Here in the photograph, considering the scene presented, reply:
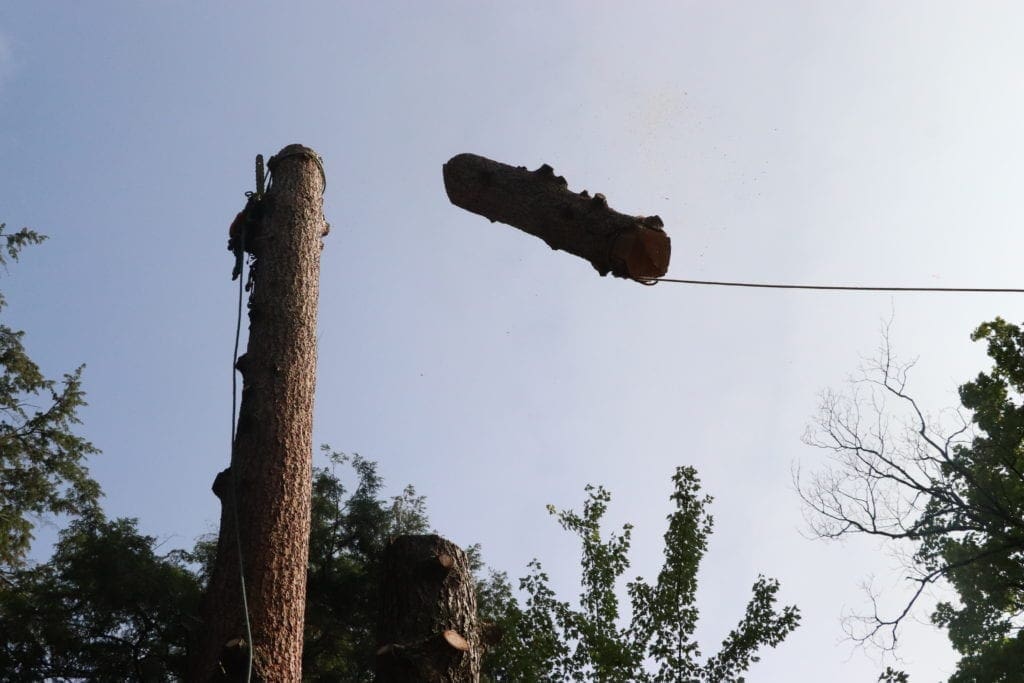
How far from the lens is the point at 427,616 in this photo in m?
3.67

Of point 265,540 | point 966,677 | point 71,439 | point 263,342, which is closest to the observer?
point 265,540

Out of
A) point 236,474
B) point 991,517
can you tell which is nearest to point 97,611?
point 236,474

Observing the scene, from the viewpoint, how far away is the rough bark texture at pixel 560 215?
416 centimetres

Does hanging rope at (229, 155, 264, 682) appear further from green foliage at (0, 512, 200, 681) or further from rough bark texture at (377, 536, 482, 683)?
green foliage at (0, 512, 200, 681)

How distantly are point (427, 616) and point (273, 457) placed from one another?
3.68 feet

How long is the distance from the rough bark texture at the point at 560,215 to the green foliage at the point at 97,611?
1274cm

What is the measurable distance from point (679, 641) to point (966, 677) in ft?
31.8

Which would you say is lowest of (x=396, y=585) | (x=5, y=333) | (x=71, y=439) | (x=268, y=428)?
(x=396, y=585)

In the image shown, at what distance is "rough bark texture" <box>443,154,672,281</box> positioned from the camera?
13.6 feet

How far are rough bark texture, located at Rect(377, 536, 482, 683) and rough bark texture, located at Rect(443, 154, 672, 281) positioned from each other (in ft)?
5.54

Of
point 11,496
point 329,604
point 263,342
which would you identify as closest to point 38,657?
point 11,496

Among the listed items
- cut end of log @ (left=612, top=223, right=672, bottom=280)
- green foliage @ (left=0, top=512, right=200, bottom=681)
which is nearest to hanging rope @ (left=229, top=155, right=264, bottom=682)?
cut end of log @ (left=612, top=223, right=672, bottom=280)

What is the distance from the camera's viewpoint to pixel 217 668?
3389 mm

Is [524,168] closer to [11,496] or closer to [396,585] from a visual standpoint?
[396,585]
